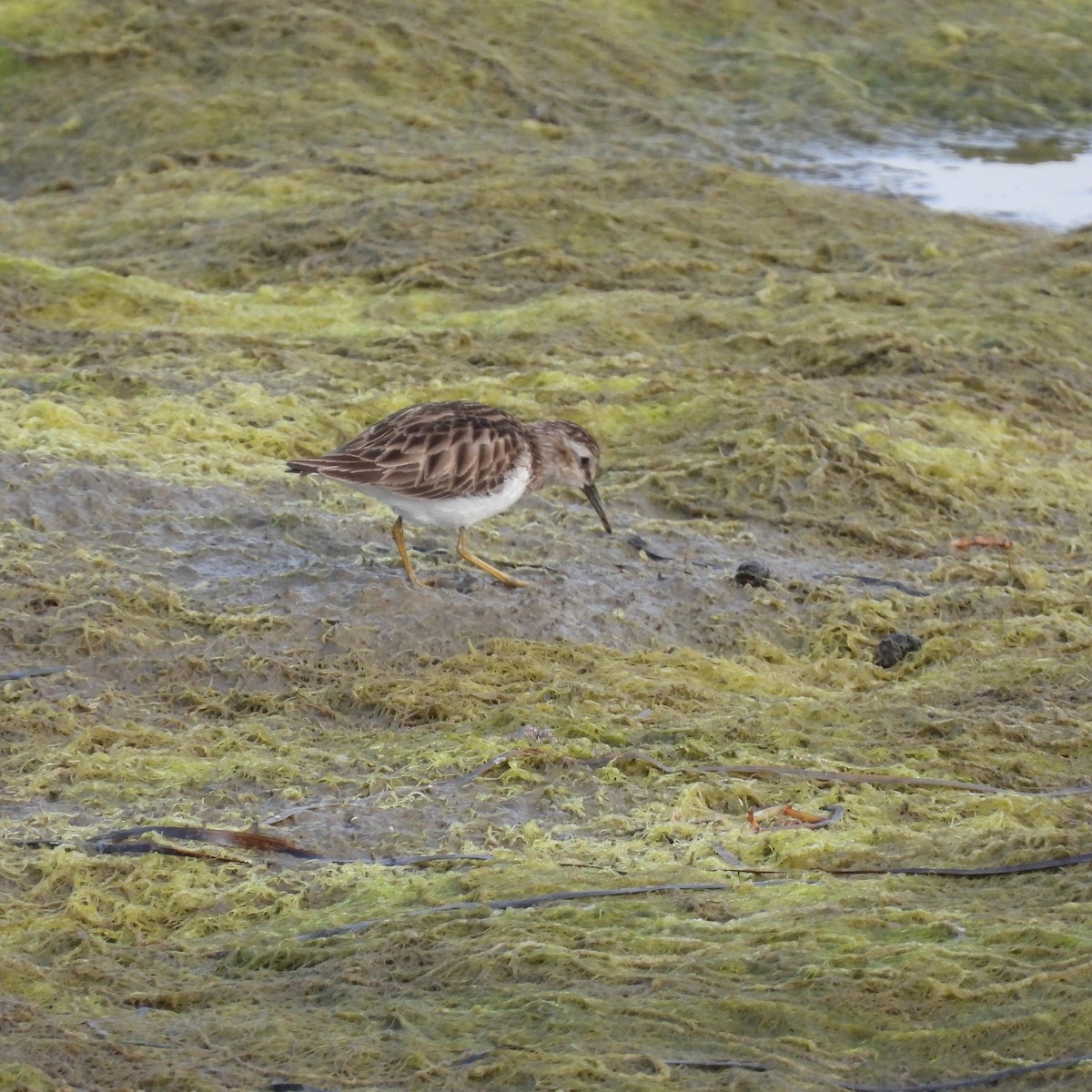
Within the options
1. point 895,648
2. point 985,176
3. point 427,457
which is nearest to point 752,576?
point 895,648

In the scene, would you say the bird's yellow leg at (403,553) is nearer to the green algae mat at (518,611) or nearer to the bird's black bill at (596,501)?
the green algae mat at (518,611)

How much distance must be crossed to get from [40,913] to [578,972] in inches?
59.3

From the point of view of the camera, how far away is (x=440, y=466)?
299 inches

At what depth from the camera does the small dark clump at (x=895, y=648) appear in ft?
25.6

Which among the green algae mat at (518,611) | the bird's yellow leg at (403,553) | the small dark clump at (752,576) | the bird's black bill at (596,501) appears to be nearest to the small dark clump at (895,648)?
the green algae mat at (518,611)

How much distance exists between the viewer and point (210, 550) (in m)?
8.09

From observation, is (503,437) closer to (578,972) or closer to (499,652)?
(499,652)

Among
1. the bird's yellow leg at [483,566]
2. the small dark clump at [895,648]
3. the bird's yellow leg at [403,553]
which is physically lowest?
the small dark clump at [895,648]

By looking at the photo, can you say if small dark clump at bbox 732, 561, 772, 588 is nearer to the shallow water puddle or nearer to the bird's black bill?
the bird's black bill

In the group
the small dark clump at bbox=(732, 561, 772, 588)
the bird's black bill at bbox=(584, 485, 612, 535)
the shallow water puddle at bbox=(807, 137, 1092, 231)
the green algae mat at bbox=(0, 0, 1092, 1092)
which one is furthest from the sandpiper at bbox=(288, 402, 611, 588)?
the shallow water puddle at bbox=(807, 137, 1092, 231)

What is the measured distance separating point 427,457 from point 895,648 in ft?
6.72

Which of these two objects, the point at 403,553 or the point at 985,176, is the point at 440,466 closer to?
the point at 403,553

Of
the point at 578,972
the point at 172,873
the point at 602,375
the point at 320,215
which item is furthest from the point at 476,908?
the point at 320,215

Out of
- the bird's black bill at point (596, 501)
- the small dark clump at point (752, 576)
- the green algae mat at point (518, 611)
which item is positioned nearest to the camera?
the green algae mat at point (518, 611)
